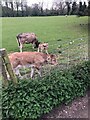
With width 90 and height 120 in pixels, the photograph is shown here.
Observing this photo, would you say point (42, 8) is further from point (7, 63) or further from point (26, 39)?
point (7, 63)

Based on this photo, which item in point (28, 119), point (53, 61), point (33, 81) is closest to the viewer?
point (28, 119)

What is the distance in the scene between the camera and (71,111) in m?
4.11

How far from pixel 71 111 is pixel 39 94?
0.63 m

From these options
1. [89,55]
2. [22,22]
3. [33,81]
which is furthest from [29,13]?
[33,81]

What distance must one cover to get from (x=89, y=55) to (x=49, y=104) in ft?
6.56

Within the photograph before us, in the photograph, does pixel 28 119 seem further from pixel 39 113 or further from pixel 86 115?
pixel 86 115

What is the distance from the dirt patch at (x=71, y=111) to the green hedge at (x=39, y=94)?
0.09 metres

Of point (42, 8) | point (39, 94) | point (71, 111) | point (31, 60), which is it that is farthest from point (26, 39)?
point (42, 8)

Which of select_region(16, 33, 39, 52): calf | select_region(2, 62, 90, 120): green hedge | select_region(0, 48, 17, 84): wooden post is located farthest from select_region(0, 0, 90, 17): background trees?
select_region(0, 48, 17, 84): wooden post

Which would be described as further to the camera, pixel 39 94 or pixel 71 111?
pixel 71 111

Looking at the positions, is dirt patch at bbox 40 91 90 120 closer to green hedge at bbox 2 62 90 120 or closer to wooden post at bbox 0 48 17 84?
green hedge at bbox 2 62 90 120

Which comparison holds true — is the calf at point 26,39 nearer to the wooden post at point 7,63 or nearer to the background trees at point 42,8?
the background trees at point 42,8

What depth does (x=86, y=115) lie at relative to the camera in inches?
158

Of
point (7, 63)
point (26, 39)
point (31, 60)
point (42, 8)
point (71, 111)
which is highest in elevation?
point (42, 8)
